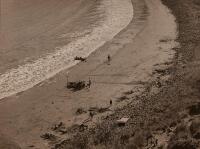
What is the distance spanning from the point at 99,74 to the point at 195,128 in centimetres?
1036

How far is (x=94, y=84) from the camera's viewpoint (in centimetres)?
2159

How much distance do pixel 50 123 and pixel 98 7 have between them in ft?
64.2

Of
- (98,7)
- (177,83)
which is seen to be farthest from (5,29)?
(177,83)

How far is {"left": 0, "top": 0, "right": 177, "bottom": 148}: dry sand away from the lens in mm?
17938

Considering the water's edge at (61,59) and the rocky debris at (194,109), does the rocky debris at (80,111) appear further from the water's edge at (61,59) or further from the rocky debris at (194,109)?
the rocky debris at (194,109)

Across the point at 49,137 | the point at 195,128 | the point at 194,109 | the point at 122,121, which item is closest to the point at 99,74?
the point at 49,137

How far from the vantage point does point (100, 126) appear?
16234mm

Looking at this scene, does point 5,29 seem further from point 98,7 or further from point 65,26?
point 98,7

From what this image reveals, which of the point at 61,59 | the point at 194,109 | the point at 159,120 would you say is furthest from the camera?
the point at 61,59

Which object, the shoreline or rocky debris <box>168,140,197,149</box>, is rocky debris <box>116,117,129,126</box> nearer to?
the shoreline

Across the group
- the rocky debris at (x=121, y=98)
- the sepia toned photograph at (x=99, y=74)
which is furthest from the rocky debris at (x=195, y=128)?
the rocky debris at (x=121, y=98)

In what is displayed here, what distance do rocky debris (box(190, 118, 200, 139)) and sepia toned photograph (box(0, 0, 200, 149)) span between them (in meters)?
0.03

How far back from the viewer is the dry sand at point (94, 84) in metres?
17.9

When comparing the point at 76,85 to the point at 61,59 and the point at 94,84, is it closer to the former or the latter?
the point at 94,84
